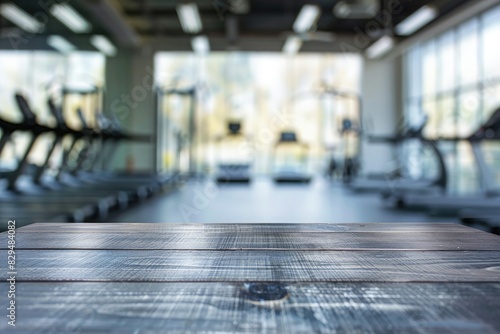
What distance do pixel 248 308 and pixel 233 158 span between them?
10.5 meters

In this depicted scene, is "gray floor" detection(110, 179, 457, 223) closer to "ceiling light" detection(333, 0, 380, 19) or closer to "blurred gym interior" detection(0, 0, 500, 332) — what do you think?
"blurred gym interior" detection(0, 0, 500, 332)

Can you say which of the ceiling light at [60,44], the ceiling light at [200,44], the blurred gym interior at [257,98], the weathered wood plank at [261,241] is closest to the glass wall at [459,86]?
the blurred gym interior at [257,98]

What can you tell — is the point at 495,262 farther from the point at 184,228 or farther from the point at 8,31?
the point at 8,31

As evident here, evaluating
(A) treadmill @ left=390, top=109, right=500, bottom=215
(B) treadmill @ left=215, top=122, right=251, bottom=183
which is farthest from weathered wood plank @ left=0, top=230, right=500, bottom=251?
(B) treadmill @ left=215, top=122, right=251, bottom=183

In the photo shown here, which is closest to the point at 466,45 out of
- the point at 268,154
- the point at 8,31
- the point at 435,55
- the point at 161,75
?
the point at 435,55

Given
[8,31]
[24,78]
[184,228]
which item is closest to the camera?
[184,228]

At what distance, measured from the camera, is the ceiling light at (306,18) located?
25.2 feet

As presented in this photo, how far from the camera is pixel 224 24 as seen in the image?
9.92 meters

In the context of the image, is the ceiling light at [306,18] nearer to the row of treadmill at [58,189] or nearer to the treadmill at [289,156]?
the treadmill at [289,156]

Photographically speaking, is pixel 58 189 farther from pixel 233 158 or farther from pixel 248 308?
pixel 233 158

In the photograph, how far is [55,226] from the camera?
2.86 ft

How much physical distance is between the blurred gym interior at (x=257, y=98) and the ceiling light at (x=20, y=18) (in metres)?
0.05

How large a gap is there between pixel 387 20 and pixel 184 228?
27.1 ft

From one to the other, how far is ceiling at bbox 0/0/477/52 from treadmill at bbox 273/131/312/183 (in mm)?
2309
